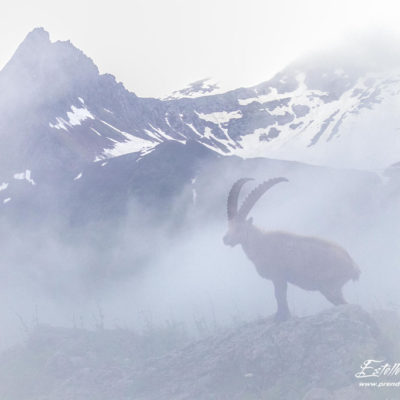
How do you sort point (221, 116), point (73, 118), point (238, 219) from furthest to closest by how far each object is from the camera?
point (221, 116) → point (73, 118) → point (238, 219)

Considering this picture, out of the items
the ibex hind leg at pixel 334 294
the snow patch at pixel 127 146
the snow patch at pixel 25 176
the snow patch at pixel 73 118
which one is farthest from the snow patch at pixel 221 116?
the ibex hind leg at pixel 334 294

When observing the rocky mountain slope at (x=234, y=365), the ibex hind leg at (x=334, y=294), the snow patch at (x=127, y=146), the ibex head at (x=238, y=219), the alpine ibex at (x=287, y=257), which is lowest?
the rocky mountain slope at (x=234, y=365)

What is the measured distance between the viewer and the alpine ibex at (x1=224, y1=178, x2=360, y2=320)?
1205 cm

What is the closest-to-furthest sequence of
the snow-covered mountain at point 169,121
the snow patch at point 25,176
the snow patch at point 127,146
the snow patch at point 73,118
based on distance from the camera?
the snow patch at point 25,176 < the snow-covered mountain at point 169,121 < the snow patch at point 127,146 < the snow patch at point 73,118

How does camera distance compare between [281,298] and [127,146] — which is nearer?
[281,298]

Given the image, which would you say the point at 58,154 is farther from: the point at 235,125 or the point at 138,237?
the point at 235,125

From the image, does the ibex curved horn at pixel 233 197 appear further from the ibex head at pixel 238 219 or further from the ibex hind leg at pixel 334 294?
the ibex hind leg at pixel 334 294

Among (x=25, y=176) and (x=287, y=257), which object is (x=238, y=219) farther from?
(x=25, y=176)
